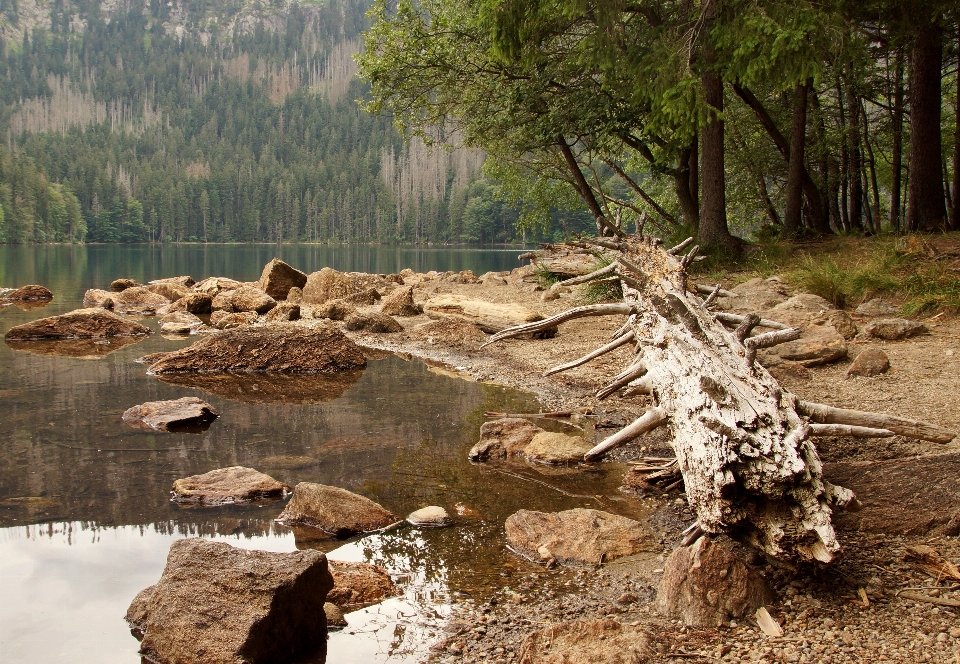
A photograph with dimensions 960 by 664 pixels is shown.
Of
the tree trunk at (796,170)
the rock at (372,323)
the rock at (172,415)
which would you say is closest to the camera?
the rock at (172,415)

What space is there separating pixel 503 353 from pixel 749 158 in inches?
434

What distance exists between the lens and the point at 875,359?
7000 millimetres

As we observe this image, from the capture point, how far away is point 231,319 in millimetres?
15156

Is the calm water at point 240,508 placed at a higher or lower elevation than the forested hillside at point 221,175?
lower

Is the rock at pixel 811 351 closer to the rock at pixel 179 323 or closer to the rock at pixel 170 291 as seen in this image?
the rock at pixel 179 323

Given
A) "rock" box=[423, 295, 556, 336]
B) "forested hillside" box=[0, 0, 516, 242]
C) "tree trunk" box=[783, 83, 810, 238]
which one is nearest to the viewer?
"rock" box=[423, 295, 556, 336]

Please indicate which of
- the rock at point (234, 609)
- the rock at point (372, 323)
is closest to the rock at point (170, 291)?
the rock at point (372, 323)

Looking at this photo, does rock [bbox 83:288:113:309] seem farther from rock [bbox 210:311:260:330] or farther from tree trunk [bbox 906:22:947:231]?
→ tree trunk [bbox 906:22:947:231]

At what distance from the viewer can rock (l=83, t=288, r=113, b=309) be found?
1916 cm

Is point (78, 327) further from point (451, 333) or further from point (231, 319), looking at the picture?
point (451, 333)

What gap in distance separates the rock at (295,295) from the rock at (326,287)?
0.50 feet

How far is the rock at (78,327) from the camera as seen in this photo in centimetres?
1305

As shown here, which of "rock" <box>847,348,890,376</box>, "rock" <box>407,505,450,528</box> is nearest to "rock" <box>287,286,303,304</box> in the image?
"rock" <box>847,348,890,376</box>

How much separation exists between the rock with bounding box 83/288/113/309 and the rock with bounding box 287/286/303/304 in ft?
15.7
